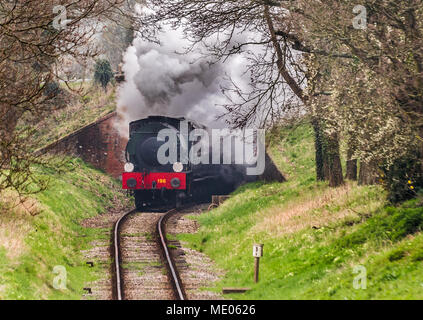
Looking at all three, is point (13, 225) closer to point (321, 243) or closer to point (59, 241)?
point (59, 241)

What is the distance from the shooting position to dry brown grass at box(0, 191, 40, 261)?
41.4 ft

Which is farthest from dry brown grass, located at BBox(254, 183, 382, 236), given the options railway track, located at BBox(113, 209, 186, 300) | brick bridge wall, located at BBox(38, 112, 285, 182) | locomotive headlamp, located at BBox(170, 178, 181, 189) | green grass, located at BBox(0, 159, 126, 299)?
brick bridge wall, located at BBox(38, 112, 285, 182)

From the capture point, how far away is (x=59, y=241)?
16.5 meters

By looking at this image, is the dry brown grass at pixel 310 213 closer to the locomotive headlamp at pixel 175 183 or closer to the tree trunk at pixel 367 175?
the tree trunk at pixel 367 175

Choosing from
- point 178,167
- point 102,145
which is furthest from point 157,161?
point 102,145

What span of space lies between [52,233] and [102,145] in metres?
17.8

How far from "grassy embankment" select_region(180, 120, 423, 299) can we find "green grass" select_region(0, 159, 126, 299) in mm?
3362

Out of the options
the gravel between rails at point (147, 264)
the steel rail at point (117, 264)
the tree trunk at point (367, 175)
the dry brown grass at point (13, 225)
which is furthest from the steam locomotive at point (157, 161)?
the tree trunk at point (367, 175)

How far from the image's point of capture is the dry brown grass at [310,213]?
1485 cm
